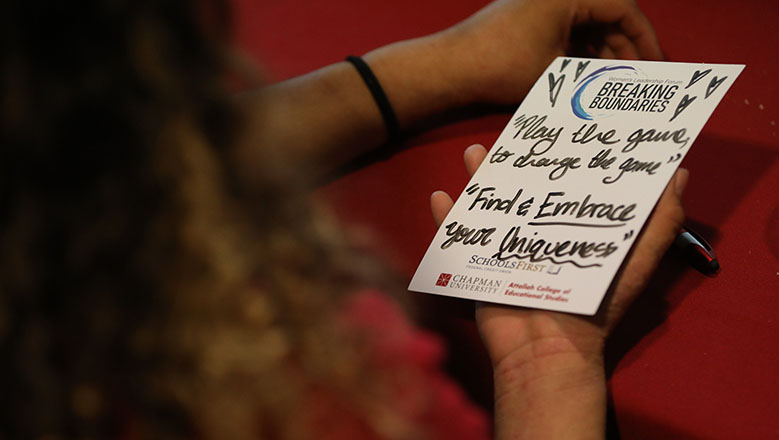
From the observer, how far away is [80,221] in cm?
32

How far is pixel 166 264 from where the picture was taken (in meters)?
0.33

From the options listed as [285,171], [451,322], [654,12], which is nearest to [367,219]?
[451,322]

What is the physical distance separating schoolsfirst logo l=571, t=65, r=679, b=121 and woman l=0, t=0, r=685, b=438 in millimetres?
434

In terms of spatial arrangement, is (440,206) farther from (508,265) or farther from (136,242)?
(136,242)

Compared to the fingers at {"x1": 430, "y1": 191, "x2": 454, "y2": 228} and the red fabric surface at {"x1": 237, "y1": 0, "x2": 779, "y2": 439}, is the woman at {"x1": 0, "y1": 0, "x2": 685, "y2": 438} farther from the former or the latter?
the fingers at {"x1": 430, "y1": 191, "x2": 454, "y2": 228}

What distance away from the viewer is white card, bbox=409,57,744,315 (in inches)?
24.5

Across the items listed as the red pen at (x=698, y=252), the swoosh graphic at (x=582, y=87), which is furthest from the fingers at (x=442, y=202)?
the red pen at (x=698, y=252)

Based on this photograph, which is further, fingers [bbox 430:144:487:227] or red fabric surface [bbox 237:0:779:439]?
fingers [bbox 430:144:487:227]

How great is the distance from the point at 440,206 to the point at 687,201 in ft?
0.92

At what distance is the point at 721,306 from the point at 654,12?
0.55m

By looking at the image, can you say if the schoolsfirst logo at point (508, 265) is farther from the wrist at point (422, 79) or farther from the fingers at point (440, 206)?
the wrist at point (422, 79)

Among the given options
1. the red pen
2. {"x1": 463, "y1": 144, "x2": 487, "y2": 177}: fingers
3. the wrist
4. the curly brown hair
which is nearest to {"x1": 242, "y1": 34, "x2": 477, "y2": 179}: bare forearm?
the wrist

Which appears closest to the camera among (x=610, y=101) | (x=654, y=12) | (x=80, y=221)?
(x=80, y=221)

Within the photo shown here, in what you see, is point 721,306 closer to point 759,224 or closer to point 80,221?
point 759,224
